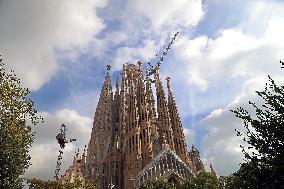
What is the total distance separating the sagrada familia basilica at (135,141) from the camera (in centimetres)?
5209

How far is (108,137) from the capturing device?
74.2m

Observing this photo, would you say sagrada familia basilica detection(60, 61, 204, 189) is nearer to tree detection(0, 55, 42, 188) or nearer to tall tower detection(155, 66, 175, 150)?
tall tower detection(155, 66, 175, 150)

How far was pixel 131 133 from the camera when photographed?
63281mm

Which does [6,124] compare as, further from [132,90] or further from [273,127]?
[132,90]

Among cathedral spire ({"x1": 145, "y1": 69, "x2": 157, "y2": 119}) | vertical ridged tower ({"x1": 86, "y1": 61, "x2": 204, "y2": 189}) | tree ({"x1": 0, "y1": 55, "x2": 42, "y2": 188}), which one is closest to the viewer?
tree ({"x1": 0, "y1": 55, "x2": 42, "y2": 188})

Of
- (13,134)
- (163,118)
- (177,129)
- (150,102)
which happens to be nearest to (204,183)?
(13,134)

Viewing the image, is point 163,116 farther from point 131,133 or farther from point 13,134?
point 13,134

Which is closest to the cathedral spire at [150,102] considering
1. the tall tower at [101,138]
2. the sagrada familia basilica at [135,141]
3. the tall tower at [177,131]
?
the sagrada familia basilica at [135,141]

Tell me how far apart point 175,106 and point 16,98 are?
5541cm

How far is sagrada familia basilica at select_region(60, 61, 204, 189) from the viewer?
171ft

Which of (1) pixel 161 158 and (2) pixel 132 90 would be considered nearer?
(1) pixel 161 158

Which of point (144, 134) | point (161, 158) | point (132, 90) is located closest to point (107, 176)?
point (144, 134)

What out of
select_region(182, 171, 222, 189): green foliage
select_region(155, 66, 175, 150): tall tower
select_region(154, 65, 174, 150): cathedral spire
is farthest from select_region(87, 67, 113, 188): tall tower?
select_region(182, 171, 222, 189): green foliage

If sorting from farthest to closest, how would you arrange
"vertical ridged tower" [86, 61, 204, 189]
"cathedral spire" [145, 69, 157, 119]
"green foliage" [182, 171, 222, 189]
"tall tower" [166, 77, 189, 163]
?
"cathedral spire" [145, 69, 157, 119] → "tall tower" [166, 77, 189, 163] → "vertical ridged tower" [86, 61, 204, 189] → "green foliage" [182, 171, 222, 189]
